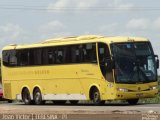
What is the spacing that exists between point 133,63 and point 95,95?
8.46 ft

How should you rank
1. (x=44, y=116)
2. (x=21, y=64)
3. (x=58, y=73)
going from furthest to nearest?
(x=21, y=64) < (x=58, y=73) < (x=44, y=116)

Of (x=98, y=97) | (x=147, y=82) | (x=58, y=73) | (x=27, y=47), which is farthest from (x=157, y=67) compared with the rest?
(x=27, y=47)

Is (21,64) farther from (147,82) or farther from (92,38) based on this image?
(147,82)

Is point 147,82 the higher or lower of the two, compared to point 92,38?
lower

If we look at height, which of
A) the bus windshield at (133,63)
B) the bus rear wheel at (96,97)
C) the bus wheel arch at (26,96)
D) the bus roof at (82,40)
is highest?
the bus roof at (82,40)

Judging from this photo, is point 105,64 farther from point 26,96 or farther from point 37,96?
point 26,96

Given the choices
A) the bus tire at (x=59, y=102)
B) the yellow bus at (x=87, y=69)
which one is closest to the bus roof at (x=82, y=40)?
the yellow bus at (x=87, y=69)

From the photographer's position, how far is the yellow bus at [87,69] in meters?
29.5

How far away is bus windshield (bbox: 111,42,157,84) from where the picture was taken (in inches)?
1160

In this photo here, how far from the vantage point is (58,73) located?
32.9 meters

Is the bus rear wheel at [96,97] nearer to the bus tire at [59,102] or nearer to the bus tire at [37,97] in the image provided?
the bus tire at [37,97]

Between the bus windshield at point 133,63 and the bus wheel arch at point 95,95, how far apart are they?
1.51m

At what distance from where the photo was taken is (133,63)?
29578 millimetres

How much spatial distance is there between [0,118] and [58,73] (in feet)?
60.2
